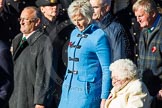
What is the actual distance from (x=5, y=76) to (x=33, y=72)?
216 cm

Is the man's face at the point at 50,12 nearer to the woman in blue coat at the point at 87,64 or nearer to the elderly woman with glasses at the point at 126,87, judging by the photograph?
the woman in blue coat at the point at 87,64

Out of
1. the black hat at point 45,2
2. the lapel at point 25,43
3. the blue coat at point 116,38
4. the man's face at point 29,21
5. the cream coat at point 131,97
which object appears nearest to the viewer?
the cream coat at point 131,97

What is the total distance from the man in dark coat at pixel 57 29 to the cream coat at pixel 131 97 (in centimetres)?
132

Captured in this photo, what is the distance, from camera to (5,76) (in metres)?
6.97

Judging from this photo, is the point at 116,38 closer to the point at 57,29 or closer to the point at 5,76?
the point at 57,29

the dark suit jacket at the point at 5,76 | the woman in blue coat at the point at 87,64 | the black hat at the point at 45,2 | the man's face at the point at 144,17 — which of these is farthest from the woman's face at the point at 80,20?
the black hat at the point at 45,2

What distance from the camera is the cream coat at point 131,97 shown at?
7973 mm

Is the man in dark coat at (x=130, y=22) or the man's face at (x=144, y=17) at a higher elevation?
the man's face at (x=144, y=17)

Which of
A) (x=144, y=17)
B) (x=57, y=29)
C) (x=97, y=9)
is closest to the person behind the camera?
(x=144, y=17)

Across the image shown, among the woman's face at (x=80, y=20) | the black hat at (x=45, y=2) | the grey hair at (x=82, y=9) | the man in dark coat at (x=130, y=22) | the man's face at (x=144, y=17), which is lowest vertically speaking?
the man in dark coat at (x=130, y=22)

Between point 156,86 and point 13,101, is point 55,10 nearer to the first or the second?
point 13,101

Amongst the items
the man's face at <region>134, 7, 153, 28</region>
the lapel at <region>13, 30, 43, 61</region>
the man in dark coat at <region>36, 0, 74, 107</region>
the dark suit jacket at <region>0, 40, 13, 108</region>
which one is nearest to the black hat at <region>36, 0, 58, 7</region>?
the man in dark coat at <region>36, 0, 74, 107</region>

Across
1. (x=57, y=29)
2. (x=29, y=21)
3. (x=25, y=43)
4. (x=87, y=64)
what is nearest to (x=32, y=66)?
(x=25, y=43)

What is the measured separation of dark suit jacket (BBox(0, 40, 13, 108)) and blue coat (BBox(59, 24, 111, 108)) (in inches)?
57.1
